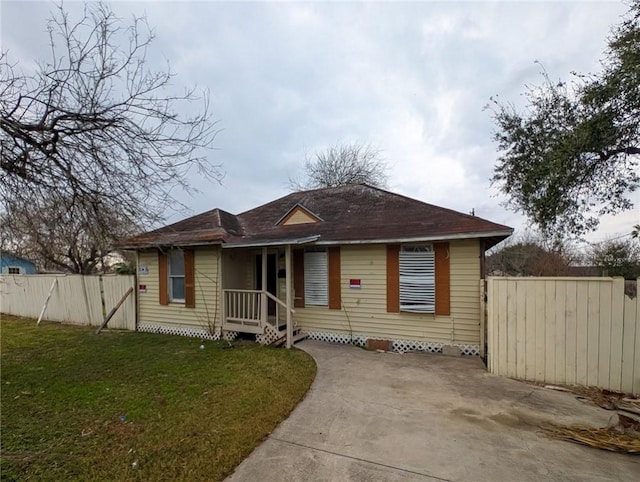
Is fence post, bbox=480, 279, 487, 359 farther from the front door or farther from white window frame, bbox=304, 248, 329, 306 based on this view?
the front door

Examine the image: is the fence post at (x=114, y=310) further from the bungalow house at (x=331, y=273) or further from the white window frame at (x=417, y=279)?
the white window frame at (x=417, y=279)

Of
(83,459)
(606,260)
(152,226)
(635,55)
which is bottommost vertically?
(83,459)

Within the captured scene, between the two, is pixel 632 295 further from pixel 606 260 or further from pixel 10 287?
pixel 10 287

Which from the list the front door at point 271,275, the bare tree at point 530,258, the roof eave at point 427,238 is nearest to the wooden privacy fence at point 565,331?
the roof eave at point 427,238

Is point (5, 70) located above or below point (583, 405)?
above

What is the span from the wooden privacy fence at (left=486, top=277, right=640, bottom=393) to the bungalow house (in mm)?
1456

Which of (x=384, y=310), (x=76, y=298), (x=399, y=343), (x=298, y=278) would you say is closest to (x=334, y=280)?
(x=298, y=278)

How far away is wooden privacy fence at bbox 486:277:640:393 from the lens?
4707 millimetres

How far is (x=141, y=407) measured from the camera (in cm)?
436

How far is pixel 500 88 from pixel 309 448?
10802mm

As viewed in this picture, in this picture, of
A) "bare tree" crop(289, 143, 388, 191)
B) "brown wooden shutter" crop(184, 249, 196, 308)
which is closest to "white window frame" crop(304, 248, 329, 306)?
"brown wooden shutter" crop(184, 249, 196, 308)

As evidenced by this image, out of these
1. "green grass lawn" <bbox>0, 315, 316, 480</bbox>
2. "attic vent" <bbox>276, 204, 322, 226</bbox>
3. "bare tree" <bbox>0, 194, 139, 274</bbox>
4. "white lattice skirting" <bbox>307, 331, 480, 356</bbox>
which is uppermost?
"attic vent" <bbox>276, 204, 322, 226</bbox>

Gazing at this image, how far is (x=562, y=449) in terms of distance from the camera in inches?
128

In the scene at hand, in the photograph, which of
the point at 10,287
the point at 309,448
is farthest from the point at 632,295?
the point at 10,287
